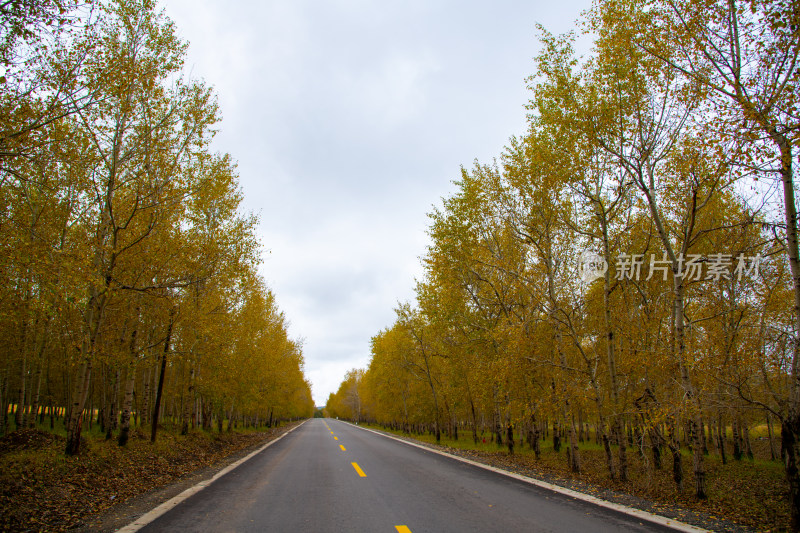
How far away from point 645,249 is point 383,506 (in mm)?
13105

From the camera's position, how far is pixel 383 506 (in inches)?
270

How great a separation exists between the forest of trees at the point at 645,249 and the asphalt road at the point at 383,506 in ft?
9.59

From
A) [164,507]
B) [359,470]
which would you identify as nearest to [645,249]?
[359,470]

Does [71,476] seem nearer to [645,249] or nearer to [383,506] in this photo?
[383,506]

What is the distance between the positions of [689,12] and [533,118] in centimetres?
485

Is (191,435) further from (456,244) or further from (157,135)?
(456,244)

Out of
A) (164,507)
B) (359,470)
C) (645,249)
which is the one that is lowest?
(359,470)

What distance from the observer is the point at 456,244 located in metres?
19.3

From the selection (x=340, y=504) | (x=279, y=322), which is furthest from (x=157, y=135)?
(x=279, y=322)

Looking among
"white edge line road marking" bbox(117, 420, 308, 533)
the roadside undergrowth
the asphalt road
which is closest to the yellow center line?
the asphalt road

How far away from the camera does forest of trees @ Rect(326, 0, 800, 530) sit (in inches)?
297

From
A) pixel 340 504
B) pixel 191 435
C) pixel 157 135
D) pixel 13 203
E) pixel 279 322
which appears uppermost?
pixel 157 135

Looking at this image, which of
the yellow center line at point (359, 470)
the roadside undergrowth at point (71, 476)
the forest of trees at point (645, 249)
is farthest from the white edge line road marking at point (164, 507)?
the forest of trees at point (645, 249)

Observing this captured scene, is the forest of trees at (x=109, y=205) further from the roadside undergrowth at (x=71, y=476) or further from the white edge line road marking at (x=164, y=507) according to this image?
the white edge line road marking at (x=164, y=507)
